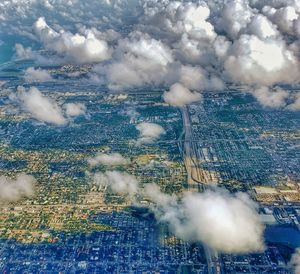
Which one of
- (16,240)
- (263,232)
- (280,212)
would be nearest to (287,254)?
(263,232)

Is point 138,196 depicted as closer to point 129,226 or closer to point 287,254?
point 129,226

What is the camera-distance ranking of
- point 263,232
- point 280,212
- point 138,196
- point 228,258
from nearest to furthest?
point 228,258 → point 263,232 → point 280,212 → point 138,196

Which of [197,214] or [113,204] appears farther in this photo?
[113,204]

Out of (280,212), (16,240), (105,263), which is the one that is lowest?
(105,263)

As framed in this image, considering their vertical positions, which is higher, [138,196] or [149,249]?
[138,196]

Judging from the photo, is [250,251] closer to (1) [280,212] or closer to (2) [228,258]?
(2) [228,258]

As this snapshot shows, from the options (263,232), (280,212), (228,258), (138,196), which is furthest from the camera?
(138,196)

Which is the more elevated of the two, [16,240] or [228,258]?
[16,240]

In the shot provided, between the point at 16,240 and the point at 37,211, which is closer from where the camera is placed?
the point at 16,240

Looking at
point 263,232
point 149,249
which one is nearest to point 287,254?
point 263,232
